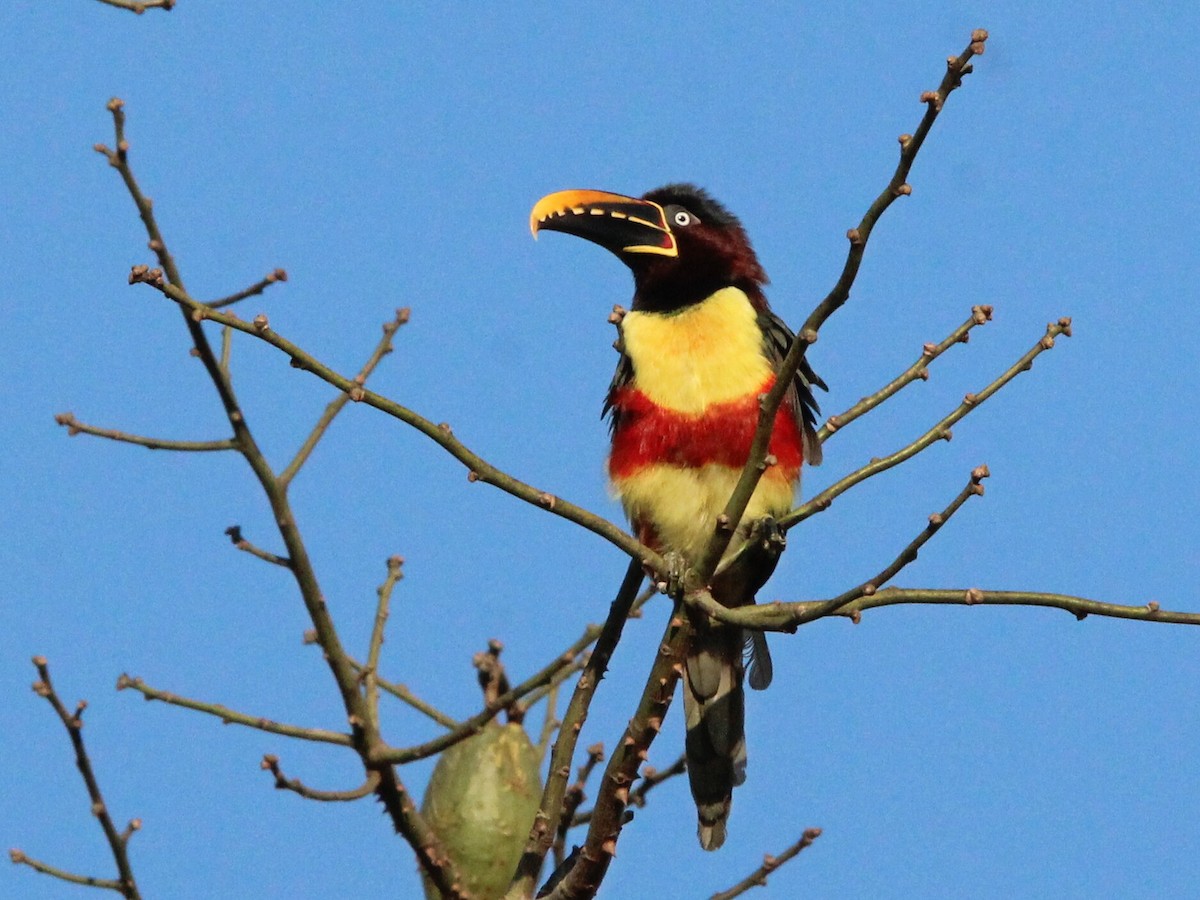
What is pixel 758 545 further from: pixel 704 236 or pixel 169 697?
pixel 704 236

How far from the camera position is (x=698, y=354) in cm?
642

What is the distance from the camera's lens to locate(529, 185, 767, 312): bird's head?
6.85 metres

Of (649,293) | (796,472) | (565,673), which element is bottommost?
(565,673)

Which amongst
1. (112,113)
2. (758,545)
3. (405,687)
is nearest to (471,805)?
(405,687)

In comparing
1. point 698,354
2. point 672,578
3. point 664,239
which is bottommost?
point 672,578

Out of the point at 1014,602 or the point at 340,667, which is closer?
the point at 1014,602

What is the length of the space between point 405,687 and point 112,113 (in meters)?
2.40

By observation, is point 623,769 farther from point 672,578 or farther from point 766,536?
point 766,536

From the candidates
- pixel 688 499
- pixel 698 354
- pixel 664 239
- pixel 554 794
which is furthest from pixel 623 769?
→ pixel 664 239

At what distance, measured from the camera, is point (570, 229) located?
22.5 feet

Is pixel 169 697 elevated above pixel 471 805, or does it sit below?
above

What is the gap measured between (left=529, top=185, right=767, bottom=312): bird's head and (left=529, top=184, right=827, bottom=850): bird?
1 cm

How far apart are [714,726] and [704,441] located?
45.5 inches

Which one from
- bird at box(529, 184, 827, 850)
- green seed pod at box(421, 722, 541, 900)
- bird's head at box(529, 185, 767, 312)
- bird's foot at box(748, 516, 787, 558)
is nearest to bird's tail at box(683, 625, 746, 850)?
bird at box(529, 184, 827, 850)
